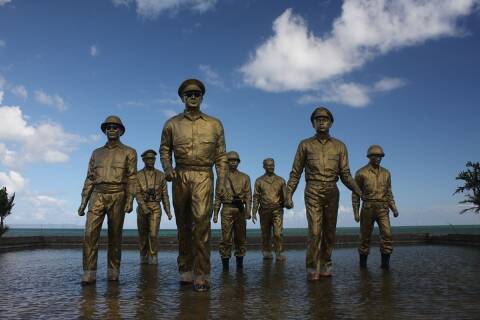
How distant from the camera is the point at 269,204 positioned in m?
12.1

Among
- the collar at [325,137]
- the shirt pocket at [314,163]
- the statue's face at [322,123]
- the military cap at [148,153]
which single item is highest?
the military cap at [148,153]

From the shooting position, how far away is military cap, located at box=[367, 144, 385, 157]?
1017 centimetres

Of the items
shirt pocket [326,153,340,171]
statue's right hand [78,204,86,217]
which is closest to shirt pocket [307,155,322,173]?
shirt pocket [326,153,340,171]

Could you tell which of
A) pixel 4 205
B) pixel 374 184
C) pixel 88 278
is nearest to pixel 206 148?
pixel 88 278

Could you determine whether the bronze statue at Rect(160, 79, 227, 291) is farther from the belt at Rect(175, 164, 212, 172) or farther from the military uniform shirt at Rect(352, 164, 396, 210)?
the military uniform shirt at Rect(352, 164, 396, 210)

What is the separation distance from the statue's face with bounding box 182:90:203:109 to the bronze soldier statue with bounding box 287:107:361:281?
2280 mm

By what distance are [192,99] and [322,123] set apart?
248cm

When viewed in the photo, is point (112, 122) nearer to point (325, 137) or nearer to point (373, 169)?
point (325, 137)

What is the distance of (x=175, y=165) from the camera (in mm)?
6891

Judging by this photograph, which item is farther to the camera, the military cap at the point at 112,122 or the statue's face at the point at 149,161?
the statue's face at the point at 149,161

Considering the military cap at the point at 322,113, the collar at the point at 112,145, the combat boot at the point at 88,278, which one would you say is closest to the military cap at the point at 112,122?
the collar at the point at 112,145

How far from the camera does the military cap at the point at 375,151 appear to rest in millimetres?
10172

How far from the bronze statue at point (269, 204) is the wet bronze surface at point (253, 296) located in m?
3.16

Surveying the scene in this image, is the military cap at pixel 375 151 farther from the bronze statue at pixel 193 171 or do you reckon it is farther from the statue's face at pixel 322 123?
the bronze statue at pixel 193 171
